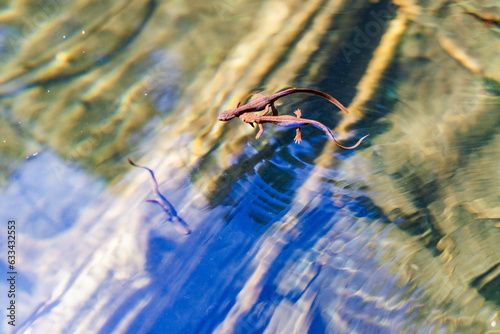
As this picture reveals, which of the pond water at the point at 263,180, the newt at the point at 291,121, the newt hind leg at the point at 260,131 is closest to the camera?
the pond water at the point at 263,180

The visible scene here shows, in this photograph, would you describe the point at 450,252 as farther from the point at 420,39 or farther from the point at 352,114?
the point at 420,39

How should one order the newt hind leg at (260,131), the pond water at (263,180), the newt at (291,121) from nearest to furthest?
the pond water at (263,180), the newt at (291,121), the newt hind leg at (260,131)

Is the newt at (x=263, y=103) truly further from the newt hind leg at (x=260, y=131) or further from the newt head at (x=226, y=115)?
the newt hind leg at (x=260, y=131)

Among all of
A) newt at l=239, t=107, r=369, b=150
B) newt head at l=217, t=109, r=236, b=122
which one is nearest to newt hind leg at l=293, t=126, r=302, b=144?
newt at l=239, t=107, r=369, b=150

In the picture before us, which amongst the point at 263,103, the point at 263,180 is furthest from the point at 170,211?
the point at 263,103

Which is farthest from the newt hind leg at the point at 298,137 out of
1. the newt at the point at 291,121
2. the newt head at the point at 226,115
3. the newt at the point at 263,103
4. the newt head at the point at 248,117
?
the newt head at the point at 226,115

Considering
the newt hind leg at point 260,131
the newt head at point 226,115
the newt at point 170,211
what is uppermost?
the newt head at point 226,115

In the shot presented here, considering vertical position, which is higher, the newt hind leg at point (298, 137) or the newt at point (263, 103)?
the newt at point (263, 103)

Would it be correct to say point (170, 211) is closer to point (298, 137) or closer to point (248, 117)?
point (248, 117)
